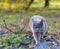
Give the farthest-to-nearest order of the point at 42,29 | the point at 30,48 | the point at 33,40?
the point at 33,40 → the point at 30,48 → the point at 42,29

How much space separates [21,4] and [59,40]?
40.0 feet

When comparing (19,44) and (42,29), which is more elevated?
→ (42,29)

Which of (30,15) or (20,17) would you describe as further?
(30,15)

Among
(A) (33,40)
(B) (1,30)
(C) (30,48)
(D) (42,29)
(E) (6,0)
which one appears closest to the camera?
(D) (42,29)

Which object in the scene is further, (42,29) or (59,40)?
(59,40)

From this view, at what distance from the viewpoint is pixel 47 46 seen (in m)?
7.60

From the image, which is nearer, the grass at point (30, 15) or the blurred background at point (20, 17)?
the blurred background at point (20, 17)

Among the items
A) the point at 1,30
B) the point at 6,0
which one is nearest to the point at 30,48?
the point at 1,30

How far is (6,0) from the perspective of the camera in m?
20.0

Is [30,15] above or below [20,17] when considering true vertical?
below

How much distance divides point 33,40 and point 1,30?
89.8 inches

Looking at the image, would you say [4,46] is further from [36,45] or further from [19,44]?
[36,45]

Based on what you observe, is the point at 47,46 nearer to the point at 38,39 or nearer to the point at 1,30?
the point at 38,39

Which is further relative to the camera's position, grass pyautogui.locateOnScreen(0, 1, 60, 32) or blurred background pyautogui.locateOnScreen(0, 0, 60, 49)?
grass pyautogui.locateOnScreen(0, 1, 60, 32)
